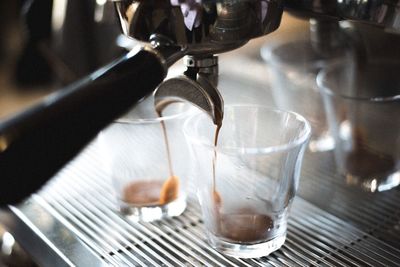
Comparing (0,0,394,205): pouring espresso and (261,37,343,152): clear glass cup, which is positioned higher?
(0,0,394,205): pouring espresso

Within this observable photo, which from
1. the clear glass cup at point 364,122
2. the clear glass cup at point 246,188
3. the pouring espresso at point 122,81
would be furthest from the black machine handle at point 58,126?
the clear glass cup at point 364,122

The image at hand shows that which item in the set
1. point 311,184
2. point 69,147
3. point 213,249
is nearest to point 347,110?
point 311,184

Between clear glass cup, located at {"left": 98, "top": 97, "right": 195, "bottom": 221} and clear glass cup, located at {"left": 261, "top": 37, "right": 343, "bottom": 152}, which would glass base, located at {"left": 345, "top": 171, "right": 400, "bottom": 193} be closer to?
clear glass cup, located at {"left": 261, "top": 37, "right": 343, "bottom": 152}

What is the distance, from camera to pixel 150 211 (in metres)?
0.53

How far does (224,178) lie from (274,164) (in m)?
0.04

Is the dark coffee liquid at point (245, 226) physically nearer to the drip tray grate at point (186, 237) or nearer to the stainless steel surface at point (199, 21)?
the drip tray grate at point (186, 237)

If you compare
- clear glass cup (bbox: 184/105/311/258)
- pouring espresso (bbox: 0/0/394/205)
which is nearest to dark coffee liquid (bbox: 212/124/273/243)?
clear glass cup (bbox: 184/105/311/258)

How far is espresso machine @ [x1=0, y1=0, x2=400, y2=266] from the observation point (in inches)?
11.8

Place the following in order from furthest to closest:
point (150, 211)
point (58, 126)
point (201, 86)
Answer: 1. point (150, 211)
2. point (201, 86)
3. point (58, 126)

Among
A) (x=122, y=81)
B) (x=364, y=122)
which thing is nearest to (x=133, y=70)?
(x=122, y=81)

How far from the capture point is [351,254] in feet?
1.50

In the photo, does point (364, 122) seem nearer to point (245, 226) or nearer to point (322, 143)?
point (322, 143)

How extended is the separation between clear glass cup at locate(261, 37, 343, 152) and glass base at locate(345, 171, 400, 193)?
6 cm

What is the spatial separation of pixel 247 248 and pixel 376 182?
0.18 metres
